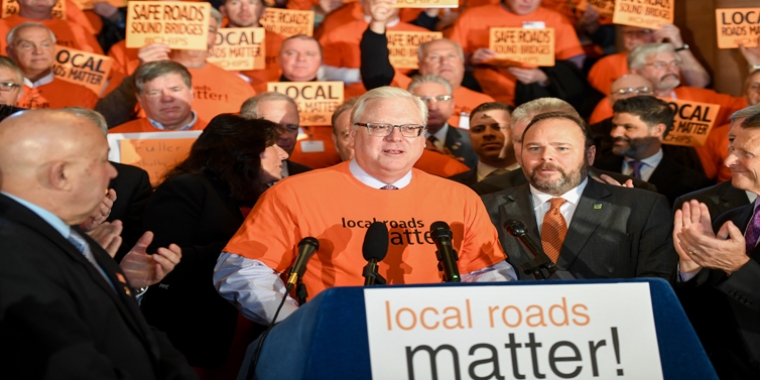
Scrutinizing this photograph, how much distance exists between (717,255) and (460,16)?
4804 millimetres

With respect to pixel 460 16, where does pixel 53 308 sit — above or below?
below

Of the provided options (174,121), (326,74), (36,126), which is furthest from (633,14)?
(36,126)

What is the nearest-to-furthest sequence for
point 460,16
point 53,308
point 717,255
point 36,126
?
point 53,308
point 36,126
point 717,255
point 460,16

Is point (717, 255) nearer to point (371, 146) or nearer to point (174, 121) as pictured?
point (371, 146)

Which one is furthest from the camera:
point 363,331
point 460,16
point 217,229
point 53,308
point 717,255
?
point 460,16

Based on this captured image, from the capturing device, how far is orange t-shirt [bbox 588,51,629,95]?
301 inches

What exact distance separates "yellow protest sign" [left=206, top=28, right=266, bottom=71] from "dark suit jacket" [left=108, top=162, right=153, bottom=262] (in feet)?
8.50

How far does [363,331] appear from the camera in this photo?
7.74 ft

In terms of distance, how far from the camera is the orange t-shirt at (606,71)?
25.1 feet

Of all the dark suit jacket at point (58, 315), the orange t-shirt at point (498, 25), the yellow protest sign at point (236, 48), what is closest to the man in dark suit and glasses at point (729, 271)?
the dark suit jacket at point (58, 315)

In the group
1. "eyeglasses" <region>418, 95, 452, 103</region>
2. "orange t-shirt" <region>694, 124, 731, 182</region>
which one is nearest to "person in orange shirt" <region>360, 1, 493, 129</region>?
"eyeglasses" <region>418, 95, 452, 103</region>

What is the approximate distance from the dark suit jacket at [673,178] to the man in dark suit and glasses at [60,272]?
4153 mm

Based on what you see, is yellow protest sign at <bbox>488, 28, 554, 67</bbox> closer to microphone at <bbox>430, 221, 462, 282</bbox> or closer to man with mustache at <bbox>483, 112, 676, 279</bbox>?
man with mustache at <bbox>483, 112, 676, 279</bbox>

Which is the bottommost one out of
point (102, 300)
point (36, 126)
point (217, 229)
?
point (217, 229)
